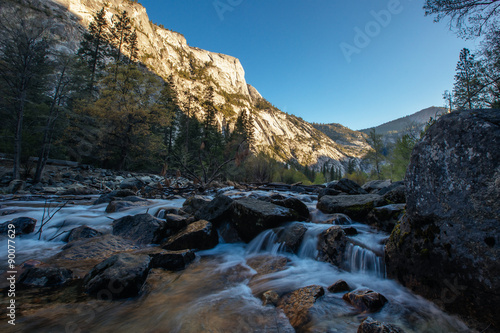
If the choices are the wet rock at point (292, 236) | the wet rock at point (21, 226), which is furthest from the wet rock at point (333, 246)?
the wet rock at point (21, 226)

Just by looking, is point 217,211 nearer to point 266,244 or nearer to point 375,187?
point 266,244

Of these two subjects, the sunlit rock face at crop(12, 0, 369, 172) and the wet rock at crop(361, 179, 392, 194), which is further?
the sunlit rock face at crop(12, 0, 369, 172)

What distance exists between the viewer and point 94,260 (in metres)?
3.69

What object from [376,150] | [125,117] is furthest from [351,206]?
[376,150]

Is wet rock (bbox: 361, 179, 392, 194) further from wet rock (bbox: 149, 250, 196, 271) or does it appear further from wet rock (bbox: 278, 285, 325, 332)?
wet rock (bbox: 149, 250, 196, 271)

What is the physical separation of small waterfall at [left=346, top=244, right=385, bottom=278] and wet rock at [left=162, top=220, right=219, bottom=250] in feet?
9.75

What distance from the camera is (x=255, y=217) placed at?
494 centimetres

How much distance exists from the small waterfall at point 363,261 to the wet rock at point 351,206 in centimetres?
218

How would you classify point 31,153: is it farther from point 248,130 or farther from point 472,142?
point 248,130

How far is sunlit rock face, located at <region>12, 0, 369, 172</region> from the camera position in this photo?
191 feet

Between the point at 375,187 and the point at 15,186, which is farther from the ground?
the point at 375,187

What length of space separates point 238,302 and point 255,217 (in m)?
2.43

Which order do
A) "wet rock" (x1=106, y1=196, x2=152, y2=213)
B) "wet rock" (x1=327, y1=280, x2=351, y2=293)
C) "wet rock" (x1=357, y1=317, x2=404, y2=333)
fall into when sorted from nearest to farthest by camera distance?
"wet rock" (x1=357, y1=317, x2=404, y2=333) → "wet rock" (x1=327, y1=280, x2=351, y2=293) → "wet rock" (x1=106, y1=196, x2=152, y2=213)

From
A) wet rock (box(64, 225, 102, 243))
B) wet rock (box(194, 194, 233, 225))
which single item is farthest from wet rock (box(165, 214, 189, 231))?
wet rock (box(64, 225, 102, 243))
